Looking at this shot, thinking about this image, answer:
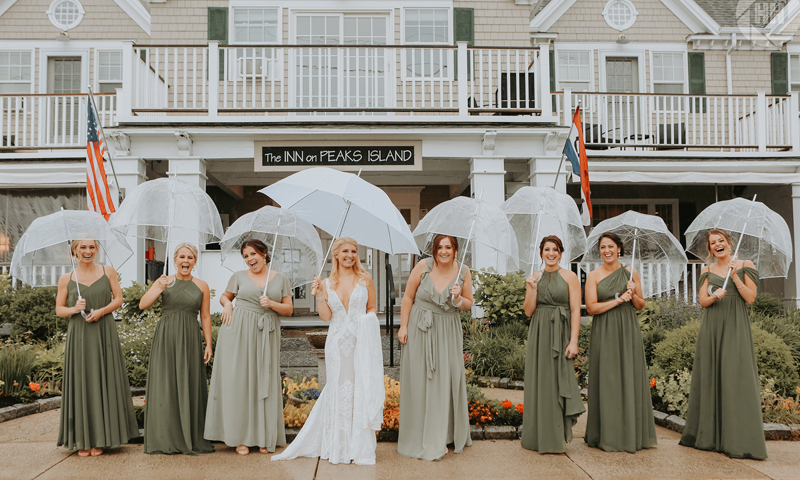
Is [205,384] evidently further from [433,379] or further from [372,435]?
[433,379]

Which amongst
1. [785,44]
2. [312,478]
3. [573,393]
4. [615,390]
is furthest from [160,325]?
[785,44]

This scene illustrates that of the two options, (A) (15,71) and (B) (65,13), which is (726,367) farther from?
(A) (15,71)

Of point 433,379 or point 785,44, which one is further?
point 785,44

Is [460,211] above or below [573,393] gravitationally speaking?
above

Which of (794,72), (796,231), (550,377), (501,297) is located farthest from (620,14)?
(550,377)

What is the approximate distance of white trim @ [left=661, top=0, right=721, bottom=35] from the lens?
42.7ft

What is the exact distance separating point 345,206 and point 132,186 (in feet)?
19.1

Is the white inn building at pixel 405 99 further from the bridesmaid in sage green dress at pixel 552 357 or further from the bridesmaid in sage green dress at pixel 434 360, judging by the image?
the bridesmaid in sage green dress at pixel 434 360

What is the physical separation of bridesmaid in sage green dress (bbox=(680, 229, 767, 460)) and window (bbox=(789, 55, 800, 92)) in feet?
36.5

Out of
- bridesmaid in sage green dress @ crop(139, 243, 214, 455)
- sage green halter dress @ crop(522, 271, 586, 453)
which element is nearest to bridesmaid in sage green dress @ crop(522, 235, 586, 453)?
sage green halter dress @ crop(522, 271, 586, 453)

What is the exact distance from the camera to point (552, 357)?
479cm

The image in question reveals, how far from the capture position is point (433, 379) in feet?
15.6

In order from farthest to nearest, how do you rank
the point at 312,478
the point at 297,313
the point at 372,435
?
the point at 297,313, the point at 372,435, the point at 312,478

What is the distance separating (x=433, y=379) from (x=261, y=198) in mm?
9505
